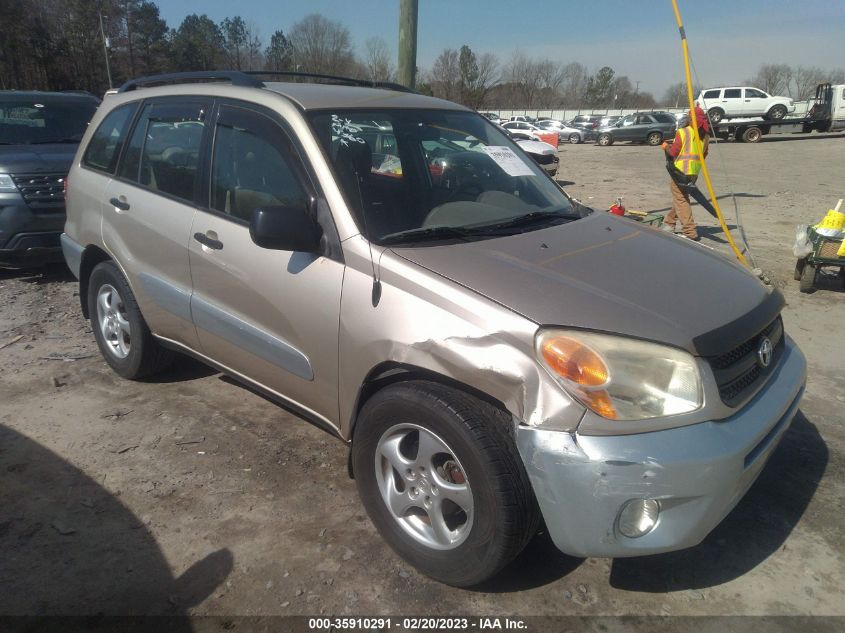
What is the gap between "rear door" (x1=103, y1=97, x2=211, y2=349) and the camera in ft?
11.2

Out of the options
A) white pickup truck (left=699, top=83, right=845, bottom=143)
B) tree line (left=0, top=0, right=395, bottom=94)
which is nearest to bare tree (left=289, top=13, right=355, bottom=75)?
tree line (left=0, top=0, right=395, bottom=94)

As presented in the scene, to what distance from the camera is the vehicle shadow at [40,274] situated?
6770 millimetres

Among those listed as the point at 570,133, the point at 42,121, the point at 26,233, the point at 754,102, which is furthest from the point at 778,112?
the point at 26,233

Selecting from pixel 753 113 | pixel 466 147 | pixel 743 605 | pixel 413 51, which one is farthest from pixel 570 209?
pixel 753 113

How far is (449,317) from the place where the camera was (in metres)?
2.26

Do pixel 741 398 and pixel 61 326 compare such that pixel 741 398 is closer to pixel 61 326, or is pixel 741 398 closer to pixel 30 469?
pixel 30 469

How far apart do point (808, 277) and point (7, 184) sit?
26.0 feet

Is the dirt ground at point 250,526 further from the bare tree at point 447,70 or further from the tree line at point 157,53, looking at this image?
the bare tree at point 447,70

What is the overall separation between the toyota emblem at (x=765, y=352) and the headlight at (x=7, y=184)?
6615 mm

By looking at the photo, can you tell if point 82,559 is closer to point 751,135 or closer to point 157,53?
point 751,135

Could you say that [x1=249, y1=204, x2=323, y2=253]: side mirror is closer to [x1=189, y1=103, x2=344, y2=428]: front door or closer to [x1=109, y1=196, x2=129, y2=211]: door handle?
[x1=189, y1=103, x2=344, y2=428]: front door

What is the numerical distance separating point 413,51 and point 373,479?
5613 mm

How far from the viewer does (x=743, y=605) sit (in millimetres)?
2412

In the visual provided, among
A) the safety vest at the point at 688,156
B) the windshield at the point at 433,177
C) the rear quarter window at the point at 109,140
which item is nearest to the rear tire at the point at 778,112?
the safety vest at the point at 688,156
